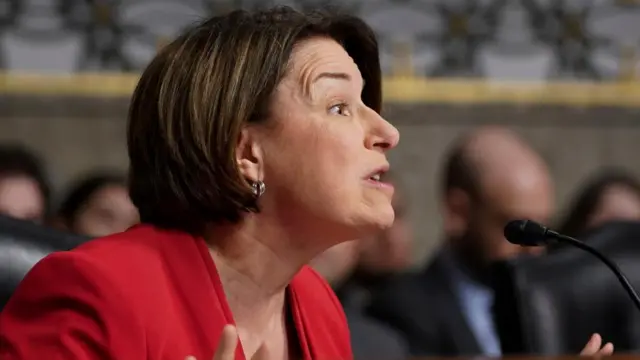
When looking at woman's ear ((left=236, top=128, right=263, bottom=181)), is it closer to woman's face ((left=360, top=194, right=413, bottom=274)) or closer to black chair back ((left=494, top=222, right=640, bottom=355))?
black chair back ((left=494, top=222, right=640, bottom=355))

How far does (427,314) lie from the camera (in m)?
3.72

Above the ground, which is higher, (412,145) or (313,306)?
(313,306)

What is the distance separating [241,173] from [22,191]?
63.7 inches

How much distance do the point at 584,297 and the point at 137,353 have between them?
1230 mm

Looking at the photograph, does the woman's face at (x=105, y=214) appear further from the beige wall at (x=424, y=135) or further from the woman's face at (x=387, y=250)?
the beige wall at (x=424, y=135)

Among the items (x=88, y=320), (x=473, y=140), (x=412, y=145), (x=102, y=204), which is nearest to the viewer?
(x=88, y=320)

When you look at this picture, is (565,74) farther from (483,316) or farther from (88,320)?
(88,320)

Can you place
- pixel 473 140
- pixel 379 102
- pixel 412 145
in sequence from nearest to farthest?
pixel 379 102
pixel 473 140
pixel 412 145

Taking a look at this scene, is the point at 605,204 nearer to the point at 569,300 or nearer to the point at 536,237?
the point at 569,300

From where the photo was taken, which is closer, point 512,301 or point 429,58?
point 512,301

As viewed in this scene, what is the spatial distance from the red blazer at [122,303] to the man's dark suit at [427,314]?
170 centimetres

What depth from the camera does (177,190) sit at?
2031 millimetres

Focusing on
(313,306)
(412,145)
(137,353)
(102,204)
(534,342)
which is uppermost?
(137,353)

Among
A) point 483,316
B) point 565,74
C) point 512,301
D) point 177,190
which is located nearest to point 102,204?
point 483,316
